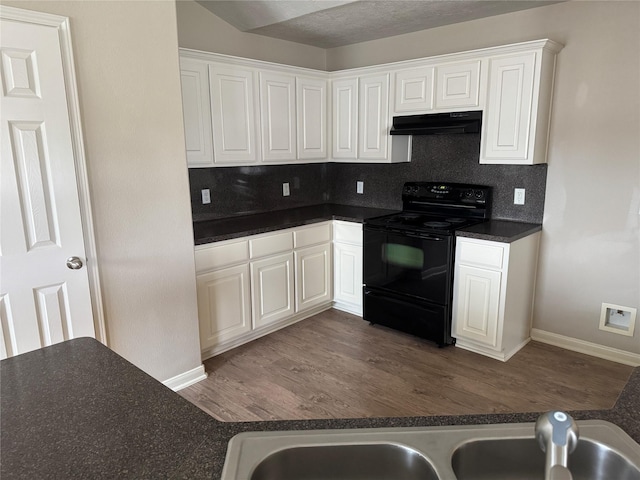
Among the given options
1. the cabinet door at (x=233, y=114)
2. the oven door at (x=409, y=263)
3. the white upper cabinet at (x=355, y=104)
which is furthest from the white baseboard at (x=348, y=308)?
the cabinet door at (x=233, y=114)

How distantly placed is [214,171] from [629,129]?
296 centimetres

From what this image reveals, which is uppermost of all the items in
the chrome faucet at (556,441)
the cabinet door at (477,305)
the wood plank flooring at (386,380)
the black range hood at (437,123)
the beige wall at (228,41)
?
the beige wall at (228,41)

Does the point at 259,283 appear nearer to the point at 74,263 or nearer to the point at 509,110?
the point at 74,263

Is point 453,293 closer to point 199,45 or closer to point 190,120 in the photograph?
point 190,120

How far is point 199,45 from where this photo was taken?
3.42 meters

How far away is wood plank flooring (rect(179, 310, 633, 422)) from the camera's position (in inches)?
102

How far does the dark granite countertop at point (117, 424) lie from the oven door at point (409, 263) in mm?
2014

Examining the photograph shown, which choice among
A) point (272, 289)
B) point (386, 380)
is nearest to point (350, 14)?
point (272, 289)

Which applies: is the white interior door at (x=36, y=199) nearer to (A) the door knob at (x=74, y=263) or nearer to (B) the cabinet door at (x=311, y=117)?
(A) the door knob at (x=74, y=263)

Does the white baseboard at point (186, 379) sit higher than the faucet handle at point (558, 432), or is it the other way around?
the faucet handle at point (558, 432)

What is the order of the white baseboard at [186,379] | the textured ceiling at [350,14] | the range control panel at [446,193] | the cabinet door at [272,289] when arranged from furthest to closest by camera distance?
the range control panel at [446,193] → the cabinet door at [272,289] → the textured ceiling at [350,14] → the white baseboard at [186,379]

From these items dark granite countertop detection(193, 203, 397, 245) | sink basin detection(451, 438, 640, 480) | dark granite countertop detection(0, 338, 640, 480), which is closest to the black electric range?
dark granite countertop detection(193, 203, 397, 245)

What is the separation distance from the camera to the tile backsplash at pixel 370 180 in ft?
11.2

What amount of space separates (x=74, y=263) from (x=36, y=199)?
1.14 feet
